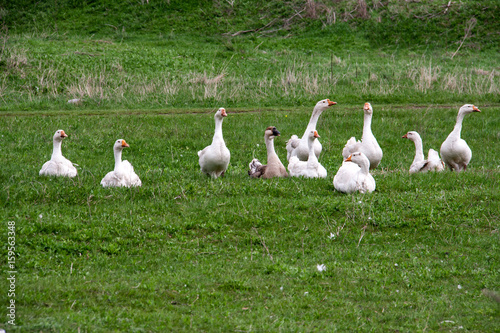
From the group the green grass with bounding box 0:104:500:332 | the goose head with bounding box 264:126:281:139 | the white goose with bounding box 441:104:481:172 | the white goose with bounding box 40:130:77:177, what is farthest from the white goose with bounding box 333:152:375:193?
the white goose with bounding box 40:130:77:177

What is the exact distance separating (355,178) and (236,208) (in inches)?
88.7

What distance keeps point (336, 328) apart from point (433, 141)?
11134mm

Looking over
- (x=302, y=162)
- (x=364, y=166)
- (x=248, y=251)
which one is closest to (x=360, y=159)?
(x=364, y=166)

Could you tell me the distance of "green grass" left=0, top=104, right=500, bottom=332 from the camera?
5.55 metres

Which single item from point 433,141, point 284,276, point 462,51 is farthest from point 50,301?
point 462,51

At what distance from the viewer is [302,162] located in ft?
37.0

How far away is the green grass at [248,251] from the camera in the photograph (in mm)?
5547

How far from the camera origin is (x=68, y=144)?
1403 cm

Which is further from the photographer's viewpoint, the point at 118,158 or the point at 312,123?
the point at 312,123

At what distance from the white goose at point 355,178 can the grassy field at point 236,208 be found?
32cm

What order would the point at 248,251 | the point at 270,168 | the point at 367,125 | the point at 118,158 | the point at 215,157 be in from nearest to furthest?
the point at 248,251 < the point at 118,158 < the point at 215,157 < the point at 270,168 < the point at 367,125

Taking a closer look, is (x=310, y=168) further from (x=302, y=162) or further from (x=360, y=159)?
(x=360, y=159)

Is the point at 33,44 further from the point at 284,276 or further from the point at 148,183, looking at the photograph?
the point at 284,276

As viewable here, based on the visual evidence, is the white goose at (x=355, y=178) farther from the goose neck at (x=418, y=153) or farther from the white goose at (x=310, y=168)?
the goose neck at (x=418, y=153)
